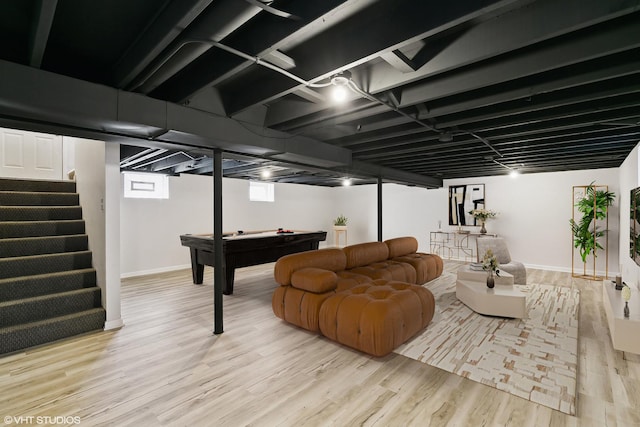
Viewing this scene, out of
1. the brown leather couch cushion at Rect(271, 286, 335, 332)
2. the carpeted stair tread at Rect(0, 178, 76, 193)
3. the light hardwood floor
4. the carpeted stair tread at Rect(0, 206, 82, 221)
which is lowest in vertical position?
the light hardwood floor

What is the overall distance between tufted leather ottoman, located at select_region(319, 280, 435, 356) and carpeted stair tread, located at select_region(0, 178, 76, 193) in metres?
4.66

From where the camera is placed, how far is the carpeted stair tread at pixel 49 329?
291 cm

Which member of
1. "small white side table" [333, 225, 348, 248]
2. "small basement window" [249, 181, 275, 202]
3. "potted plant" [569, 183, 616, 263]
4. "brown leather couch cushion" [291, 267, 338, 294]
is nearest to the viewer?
"brown leather couch cushion" [291, 267, 338, 294]

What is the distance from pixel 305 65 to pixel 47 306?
3801 millimetres

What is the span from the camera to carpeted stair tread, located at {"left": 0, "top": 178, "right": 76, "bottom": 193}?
4.37 m

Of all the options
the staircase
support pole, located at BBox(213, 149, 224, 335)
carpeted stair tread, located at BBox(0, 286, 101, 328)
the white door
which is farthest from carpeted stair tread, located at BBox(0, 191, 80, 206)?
support pole, located at BBox(213, 149, 224, 335)

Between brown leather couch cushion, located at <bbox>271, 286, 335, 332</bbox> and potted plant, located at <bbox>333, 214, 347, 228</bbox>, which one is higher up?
potted plant, located at <bbox>333, 214, 347, 228</bbox>

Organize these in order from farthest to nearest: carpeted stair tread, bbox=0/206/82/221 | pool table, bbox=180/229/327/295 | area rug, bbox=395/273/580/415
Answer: pool table, bbox=180/229/327/295 < carpeted stair tread, bbox=0/206/82/221 < area rug, bbox=395/273/580/415

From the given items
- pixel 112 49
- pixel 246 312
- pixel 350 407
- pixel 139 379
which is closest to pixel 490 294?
pixel 350 407

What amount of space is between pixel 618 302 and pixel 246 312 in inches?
171

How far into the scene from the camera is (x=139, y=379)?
8.14ft

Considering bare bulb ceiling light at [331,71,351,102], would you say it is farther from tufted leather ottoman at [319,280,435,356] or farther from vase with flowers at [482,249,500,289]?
vase with flowers at [482,249,500,289]

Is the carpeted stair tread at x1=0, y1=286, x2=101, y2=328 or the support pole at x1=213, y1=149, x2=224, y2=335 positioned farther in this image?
the support pole at x1=213, y1=149, x2=224, y2=335

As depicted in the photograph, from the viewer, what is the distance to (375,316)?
109 inches
